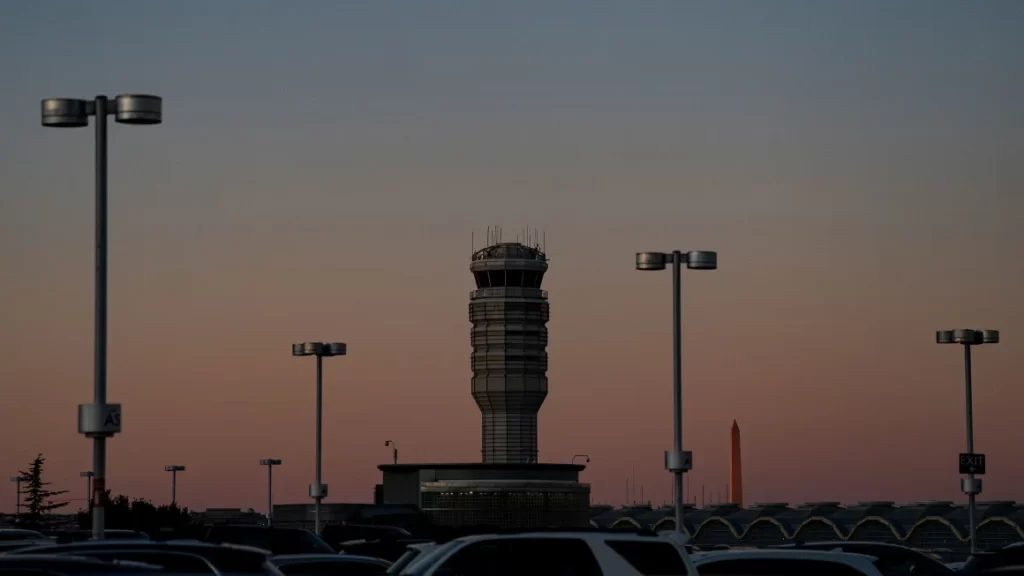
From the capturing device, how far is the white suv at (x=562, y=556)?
21.5 meters

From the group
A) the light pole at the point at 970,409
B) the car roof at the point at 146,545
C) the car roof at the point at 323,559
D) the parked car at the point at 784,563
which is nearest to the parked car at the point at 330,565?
the car roof at the point at 323,559

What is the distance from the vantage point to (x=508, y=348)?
183 m

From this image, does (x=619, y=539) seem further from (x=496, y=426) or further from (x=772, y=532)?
(x=496, y=426)

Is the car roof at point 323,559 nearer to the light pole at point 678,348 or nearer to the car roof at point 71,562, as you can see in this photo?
the car roof at point 71,562

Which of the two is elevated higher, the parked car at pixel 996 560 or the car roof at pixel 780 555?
the car roof at pixel 780 555

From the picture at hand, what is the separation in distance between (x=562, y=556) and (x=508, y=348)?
161434mm

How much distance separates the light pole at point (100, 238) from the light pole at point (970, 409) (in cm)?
3510

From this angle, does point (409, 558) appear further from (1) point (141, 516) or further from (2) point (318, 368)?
(1) point (141, 516)

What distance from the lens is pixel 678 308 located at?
49219 millimetres

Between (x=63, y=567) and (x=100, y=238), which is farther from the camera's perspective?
(x=100, y=238)

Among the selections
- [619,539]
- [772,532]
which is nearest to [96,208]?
[619,539]

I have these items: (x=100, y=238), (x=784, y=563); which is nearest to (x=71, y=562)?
(x=784, y=563)

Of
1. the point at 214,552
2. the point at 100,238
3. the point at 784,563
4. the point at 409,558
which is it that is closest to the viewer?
the point at 214,552

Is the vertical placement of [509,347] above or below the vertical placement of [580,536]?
above
